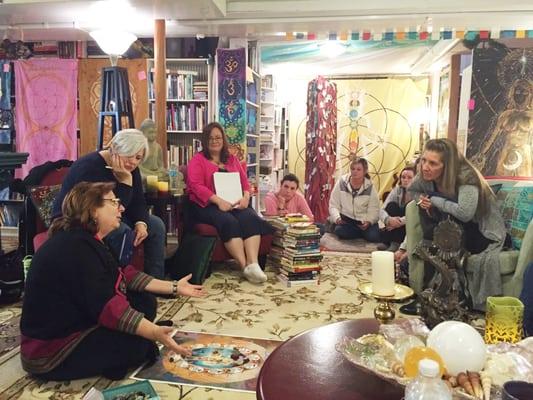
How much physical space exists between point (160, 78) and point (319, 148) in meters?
3.01

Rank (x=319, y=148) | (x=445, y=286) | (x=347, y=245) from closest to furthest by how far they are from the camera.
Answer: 1. (x=445, y=286)
2. (x=347, y=245)
3. (x=319, y=148)

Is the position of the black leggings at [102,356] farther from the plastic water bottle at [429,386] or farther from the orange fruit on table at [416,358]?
the plastic water bottle at [429,386]

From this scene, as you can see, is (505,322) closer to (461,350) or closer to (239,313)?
(461,350)

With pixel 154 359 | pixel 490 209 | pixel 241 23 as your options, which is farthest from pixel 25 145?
pixel 490 209

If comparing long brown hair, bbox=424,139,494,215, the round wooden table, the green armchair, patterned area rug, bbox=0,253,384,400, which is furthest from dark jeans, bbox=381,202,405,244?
the round wooden table

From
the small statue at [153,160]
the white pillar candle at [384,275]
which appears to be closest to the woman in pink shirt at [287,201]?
the small statue at [153,160]

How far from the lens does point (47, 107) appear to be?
5336 mm

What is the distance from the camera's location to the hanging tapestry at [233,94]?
5.05 m

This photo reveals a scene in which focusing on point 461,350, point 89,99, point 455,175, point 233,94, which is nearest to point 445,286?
point 461,350

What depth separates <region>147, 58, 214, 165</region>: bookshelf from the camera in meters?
5.22

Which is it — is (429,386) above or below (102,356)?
above

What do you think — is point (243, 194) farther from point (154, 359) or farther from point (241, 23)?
point (154, 359)

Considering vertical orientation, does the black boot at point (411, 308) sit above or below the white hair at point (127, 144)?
below

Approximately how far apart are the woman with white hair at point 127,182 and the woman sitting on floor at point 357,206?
219 centimetres
